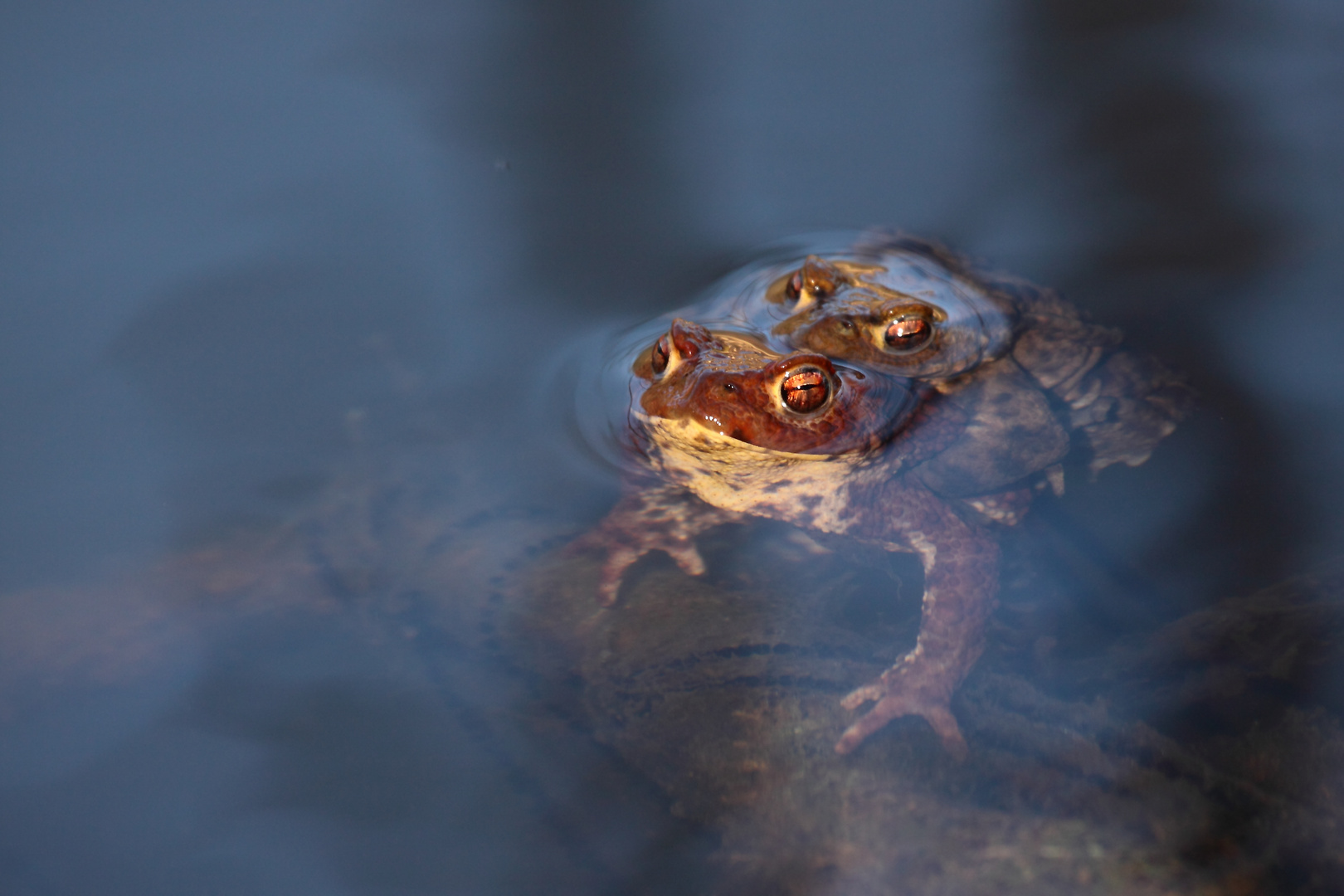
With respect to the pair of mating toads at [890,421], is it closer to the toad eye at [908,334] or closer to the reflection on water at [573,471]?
the toad eye at [908,334]

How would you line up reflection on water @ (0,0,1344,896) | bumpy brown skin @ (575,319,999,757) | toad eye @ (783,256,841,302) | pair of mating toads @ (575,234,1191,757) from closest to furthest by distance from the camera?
reflection on water @ (0,0,1344,896) < bumpy brown skin @ (575,319,999,757) < pair of mating toads @ (575,234,1191,757) < toad eye @ (783,256,841,302)

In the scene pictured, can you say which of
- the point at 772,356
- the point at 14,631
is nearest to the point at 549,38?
the point at 772,356

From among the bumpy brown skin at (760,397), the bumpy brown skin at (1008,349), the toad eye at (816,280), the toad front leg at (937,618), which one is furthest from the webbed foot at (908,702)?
the toad eye at (816,280)

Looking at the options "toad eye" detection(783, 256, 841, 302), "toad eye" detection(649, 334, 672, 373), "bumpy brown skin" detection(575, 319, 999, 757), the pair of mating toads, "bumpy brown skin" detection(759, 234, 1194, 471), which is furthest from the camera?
"toad eye" detection(783, 256, 841, 302)

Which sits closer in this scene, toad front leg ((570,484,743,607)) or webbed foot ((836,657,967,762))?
webbed foot ((836,657,967,762))

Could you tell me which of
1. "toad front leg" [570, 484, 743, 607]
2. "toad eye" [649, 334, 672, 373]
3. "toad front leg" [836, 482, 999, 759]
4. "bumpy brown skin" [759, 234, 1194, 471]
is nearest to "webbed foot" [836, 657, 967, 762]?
"toad front leg" [836, 482, 999, 759]

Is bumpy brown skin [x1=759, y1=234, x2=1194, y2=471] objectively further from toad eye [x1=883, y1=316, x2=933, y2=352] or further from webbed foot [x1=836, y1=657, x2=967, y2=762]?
webbed foot [x1=836, y1=657, x2=967, y2=762]

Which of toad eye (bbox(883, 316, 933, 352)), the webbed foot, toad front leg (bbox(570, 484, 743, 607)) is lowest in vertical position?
the webbed foot
